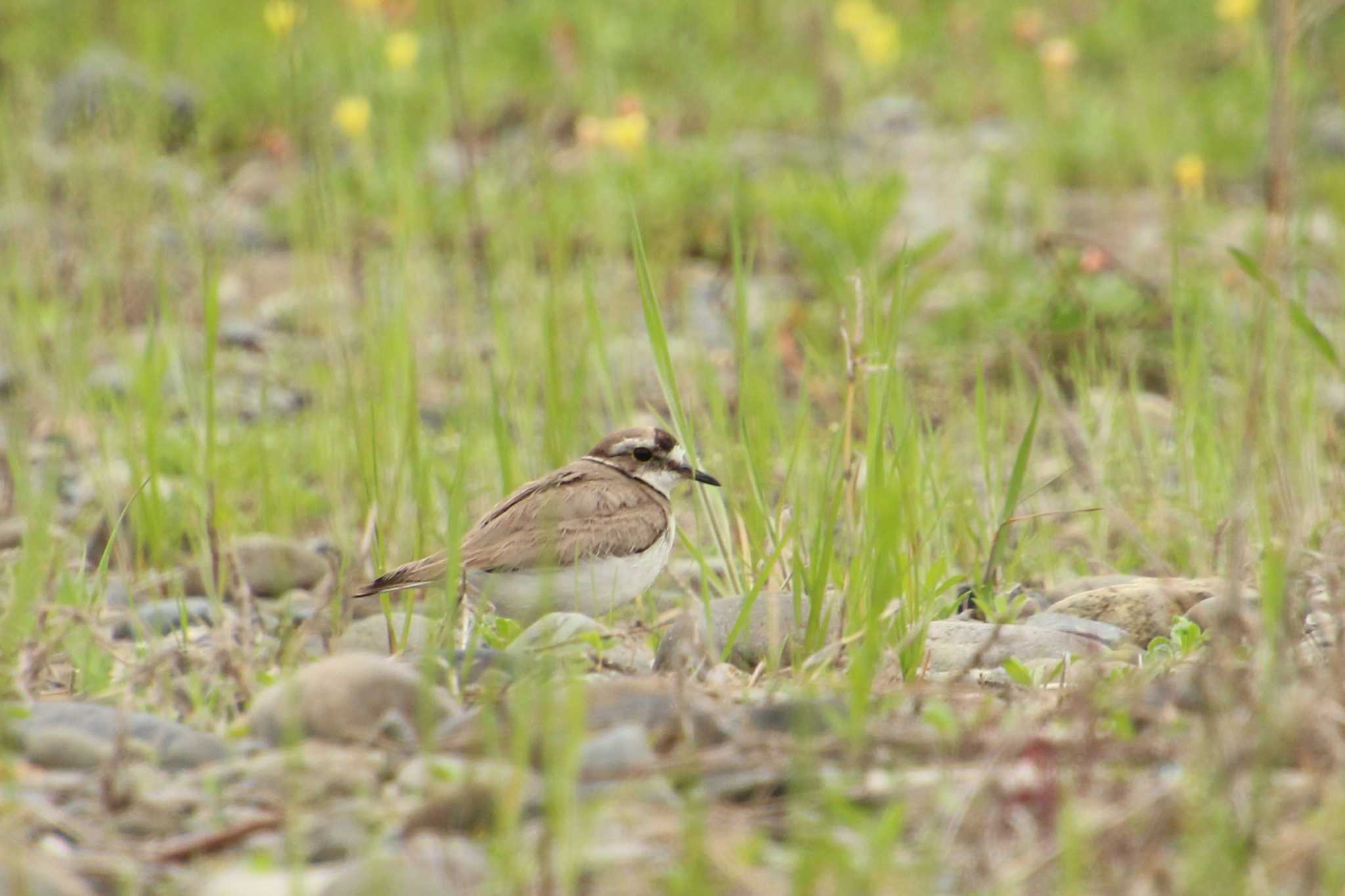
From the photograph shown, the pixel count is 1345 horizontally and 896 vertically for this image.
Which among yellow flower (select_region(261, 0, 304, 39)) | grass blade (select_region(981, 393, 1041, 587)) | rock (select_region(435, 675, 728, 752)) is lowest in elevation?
rock (select_region(435, 675, 728, 752))

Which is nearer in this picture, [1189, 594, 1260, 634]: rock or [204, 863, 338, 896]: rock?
[204, 863, 338, 896]: rock

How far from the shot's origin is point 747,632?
3980mm

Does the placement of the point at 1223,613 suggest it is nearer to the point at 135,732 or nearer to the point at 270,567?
the point at 135,732

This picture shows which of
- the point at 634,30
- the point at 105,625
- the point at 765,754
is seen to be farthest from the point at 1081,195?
the point at 765,754

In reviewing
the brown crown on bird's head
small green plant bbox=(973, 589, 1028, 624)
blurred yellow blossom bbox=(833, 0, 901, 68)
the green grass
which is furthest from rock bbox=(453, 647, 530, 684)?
blurred yellow blossom bbox=(833, 0, 901, 68)

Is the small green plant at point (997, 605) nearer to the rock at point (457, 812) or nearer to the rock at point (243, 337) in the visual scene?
the rock at point (457, 812)

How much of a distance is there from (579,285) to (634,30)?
240 inches

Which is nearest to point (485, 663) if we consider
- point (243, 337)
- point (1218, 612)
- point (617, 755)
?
point (617, 755)

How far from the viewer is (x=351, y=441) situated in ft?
19.8

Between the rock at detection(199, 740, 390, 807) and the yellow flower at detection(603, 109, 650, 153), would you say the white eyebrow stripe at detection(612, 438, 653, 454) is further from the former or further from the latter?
the yellow flower at detection(603, 109, 650, 153)

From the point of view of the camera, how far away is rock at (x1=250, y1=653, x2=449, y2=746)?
2.97 m

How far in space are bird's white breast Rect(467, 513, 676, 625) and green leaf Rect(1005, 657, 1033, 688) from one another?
1.42 meters

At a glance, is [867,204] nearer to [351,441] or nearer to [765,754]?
[351,441]

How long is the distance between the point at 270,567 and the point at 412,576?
102 centimetres
